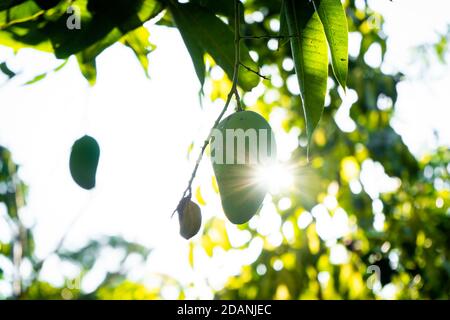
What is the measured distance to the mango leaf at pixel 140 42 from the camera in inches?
39.4

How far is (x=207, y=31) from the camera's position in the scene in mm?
893

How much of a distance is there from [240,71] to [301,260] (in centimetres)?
121

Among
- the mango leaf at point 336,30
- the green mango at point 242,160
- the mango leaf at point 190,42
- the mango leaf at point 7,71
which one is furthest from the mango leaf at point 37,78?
the mango leaf at point 336,30

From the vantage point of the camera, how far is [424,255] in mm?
2084

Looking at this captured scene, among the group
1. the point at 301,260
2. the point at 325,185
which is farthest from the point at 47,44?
the point at 301,260

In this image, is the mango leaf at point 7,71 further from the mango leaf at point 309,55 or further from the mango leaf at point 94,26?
the mango leaf at point 309,55

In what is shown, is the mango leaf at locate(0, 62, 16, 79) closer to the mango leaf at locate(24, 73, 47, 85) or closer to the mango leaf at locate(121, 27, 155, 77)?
the mango leaf at locate(24, 73, 47, 85)

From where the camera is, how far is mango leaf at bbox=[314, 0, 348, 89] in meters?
0.71

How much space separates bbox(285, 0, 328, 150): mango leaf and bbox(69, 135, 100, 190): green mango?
1.17 ft

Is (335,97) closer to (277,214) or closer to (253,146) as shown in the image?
(277,214)

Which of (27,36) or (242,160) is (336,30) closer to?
(242,160)

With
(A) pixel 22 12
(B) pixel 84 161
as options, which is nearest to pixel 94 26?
(A) pixel 22 12

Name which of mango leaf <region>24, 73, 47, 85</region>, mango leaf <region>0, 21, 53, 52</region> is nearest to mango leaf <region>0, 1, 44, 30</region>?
mango leaf <region>0, 21, 53, 52</region>

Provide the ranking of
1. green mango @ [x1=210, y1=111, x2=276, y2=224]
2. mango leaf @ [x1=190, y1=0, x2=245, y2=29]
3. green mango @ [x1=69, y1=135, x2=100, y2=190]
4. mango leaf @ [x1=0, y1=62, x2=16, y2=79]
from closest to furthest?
green mango @ [x1=210, y1=111, x2=276, y2=224]
green mango @ [x1=69, y1=135, x2=100, y2=190]
mango leaf @ [x1=190, y1=0, x2=245, y2=29]
mango leaf @ [x1=0, y1=62, x2=16, y2=79]
